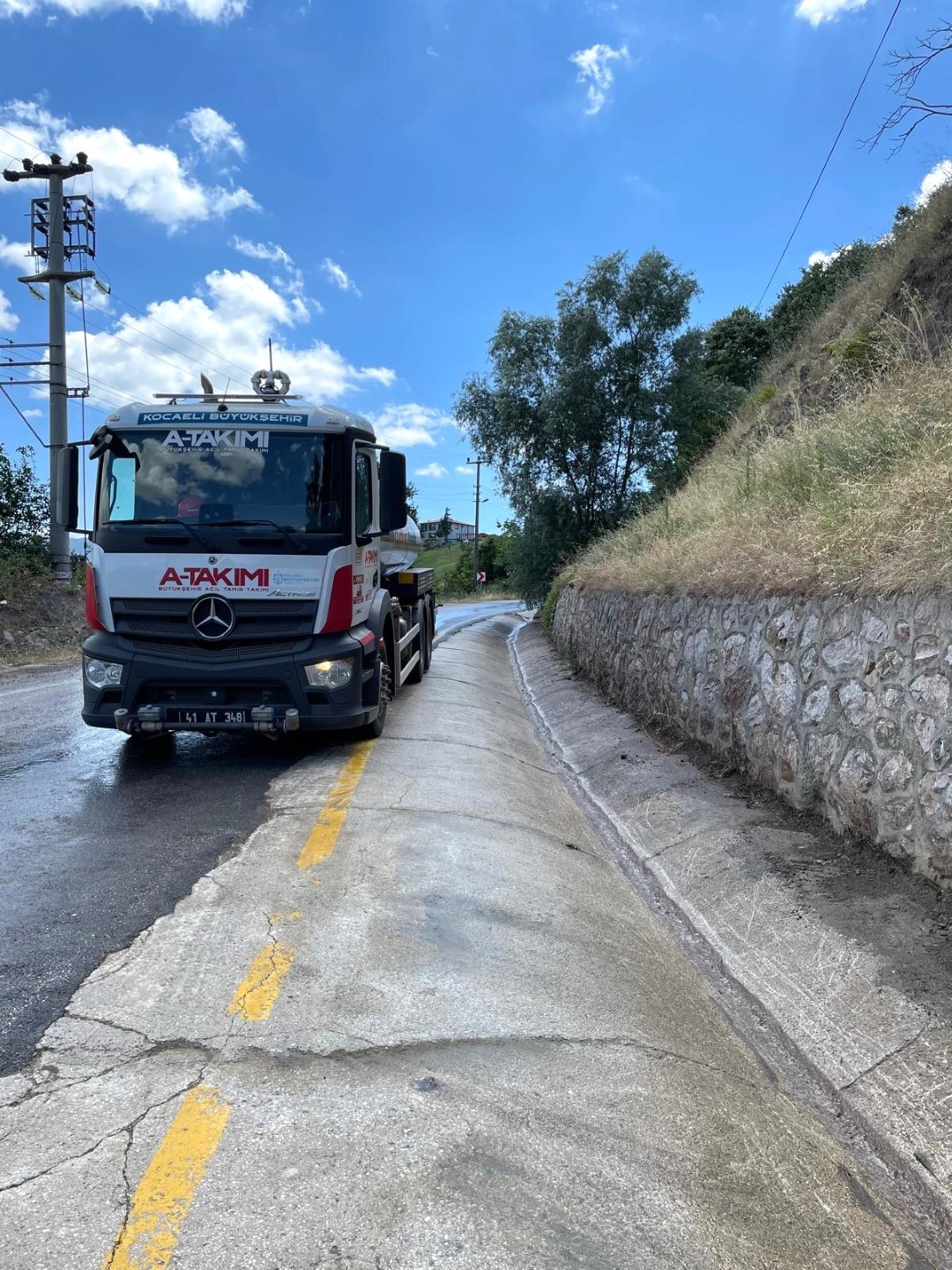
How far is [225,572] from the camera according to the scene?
706 cm

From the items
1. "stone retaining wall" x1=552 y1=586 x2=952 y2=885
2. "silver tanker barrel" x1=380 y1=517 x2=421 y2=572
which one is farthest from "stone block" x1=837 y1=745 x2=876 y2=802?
"silver tanker barrel" x1=380 y1=517 x2=421 y2=572

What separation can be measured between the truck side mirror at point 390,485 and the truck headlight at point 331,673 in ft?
5.17

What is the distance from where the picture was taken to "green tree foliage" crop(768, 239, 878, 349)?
24.8 m

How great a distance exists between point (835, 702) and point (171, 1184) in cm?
470

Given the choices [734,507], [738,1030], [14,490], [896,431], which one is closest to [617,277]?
[14,490]

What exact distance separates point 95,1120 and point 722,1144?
1.95 meters

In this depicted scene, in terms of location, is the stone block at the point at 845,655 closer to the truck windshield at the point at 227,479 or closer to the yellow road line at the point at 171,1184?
the truck windshield at the point at 227,479

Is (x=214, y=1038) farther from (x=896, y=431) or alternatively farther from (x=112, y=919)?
(x=896, y=431)

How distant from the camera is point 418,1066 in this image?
3.06 meters

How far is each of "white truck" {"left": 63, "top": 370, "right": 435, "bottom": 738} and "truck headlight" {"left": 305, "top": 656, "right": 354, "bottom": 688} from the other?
10mm

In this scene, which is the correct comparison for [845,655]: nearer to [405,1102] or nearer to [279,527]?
[405,1102]

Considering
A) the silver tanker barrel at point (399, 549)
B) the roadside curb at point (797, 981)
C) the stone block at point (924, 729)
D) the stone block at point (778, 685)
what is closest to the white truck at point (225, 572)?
the silver tanker barrel at point (399, 549)

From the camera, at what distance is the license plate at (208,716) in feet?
23.0

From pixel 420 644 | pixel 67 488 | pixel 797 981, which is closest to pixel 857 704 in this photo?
pixel 797 981
